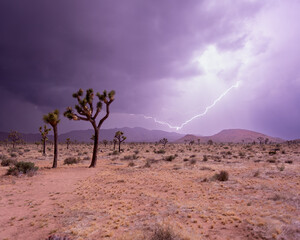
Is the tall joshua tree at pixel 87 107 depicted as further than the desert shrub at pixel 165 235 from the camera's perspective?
Yes

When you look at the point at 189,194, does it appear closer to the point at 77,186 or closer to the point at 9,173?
the point at 77,186

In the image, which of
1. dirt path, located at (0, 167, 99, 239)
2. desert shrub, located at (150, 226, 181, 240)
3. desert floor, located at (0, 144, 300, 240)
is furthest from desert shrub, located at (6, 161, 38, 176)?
desert shrub, located at (150, 226, 181, 240)

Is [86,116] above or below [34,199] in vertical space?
above

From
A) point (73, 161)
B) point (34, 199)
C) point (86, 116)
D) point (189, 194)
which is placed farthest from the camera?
point (73, 161)

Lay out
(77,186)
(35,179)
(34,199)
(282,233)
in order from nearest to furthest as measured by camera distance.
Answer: (282,233)
(34,199)
(77,186)
(35,179)

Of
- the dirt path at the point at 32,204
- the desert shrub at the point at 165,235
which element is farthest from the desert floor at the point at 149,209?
the desert shrub at the point at 165,235

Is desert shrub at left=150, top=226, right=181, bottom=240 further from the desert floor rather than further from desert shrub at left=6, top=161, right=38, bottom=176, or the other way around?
desert shrub at left=6, top=161, right=38, bottom=176

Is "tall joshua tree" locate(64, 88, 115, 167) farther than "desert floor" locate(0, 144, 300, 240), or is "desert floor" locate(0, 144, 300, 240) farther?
"tall joshua tree" locate(64, 88, 115, 167)

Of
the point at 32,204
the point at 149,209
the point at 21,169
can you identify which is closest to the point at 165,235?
the point at 149,209

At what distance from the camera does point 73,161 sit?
2148 cm

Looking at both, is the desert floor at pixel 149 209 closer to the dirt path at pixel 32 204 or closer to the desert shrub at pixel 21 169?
the dirt path at pixel 32 204

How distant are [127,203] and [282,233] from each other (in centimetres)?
586

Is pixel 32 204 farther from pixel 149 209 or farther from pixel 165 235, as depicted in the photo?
pixel 165 235

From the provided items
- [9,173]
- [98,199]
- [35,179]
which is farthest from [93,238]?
[9,173]
